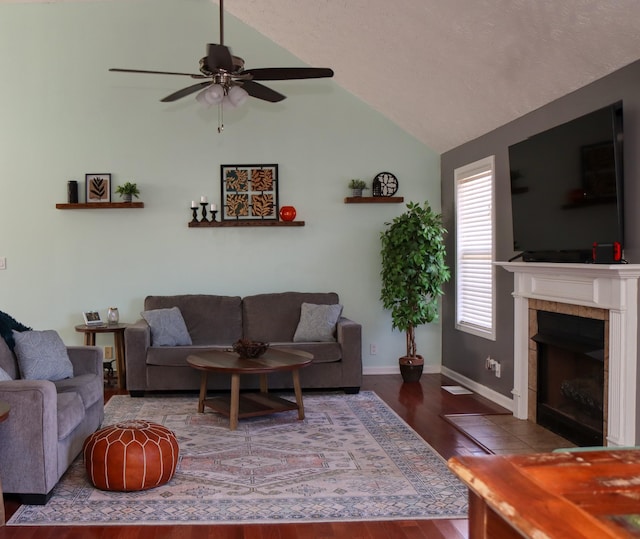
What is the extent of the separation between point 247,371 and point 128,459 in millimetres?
1282

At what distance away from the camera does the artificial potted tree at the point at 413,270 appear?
604 centimetres

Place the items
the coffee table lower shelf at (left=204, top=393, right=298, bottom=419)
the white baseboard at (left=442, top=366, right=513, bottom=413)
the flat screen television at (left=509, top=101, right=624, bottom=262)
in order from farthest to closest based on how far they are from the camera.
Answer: the white baseboard at (left=442, top=366, right=513, bottom=413), the coffee table lower shelf at (left=204, top=393, right=298, bottom=419), the flat screen television at (left=509, top=101, right=624, bottom=262)

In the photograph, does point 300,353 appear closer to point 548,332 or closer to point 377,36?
point 548,332

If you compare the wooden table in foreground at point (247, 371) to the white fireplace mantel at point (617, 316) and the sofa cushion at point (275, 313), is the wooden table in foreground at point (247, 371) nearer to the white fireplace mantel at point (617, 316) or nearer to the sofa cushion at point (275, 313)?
the sofa cushion at point (275, 313)

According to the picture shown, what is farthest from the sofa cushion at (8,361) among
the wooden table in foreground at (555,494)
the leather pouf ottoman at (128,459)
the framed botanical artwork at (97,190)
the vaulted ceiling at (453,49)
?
the vaulted ceiling at (453,49)

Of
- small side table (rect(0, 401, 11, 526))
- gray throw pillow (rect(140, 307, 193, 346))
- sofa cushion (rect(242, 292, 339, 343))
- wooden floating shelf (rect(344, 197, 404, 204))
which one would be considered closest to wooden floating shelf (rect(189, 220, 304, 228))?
wooden floating shelf (rect(344, 197, 404, 204))

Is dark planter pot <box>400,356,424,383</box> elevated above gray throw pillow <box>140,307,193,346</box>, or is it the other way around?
gray throw pillow <box>140,307,193,346</box>

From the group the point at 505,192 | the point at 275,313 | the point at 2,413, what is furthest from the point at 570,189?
the point at 2,413

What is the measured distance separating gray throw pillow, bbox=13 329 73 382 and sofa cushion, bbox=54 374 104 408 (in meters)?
0.08

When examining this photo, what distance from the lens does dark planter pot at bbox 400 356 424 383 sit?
623cm

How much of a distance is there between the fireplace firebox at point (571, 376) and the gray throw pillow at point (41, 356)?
3284 mm

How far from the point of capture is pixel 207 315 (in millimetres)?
6227

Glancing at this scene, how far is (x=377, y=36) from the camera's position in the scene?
516 centimetres

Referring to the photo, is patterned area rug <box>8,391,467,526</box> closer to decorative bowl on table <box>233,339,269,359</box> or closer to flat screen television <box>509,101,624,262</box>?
decorative bowl on table <box>233,339,269,359</box>
